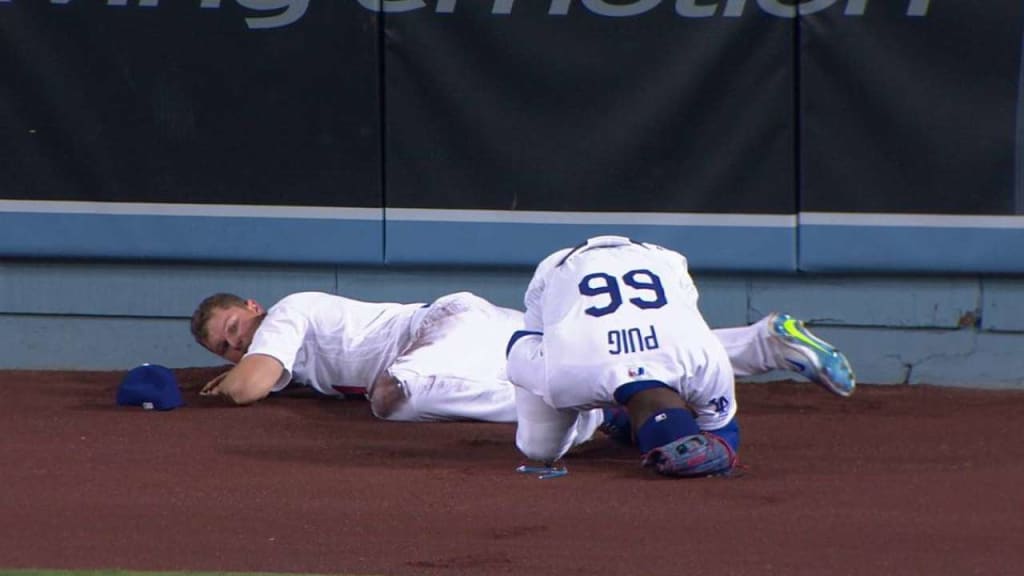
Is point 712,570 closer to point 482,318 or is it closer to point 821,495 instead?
point 821,495

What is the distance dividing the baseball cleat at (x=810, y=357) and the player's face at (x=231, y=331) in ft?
→ 7.86

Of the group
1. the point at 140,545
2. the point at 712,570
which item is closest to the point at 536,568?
the point at 712,570

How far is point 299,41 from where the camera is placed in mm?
8078

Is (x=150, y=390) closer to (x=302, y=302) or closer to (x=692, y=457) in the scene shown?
(x=302, y=302)

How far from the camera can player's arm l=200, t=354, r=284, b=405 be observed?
7.05 meters

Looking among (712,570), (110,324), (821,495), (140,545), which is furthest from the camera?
(110,324)

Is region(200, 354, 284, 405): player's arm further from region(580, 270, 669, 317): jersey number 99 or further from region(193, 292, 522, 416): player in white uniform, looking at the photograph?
region(580, 270, 669, 317): jersey number 99

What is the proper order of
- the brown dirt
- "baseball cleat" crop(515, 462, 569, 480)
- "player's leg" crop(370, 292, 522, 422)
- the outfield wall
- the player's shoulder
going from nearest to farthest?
the brown dirt → "baseball cleat" crop(515, 462, 569, 480) → "player's leg" crop(370, 292, 522, 422) → the player's shoulder → the outfield wall

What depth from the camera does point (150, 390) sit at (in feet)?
23.7

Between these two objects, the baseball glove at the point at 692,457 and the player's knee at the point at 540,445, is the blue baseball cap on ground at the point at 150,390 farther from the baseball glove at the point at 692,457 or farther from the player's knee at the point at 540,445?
the baseball glove at the point at 692,457

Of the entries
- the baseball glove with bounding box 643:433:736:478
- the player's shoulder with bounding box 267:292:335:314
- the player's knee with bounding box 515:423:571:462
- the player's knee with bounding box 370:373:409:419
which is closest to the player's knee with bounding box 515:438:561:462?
the player's knee with bounding box 515:423:571:462

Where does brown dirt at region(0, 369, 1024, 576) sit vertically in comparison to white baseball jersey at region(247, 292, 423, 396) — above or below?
below

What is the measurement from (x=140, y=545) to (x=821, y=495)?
6.78 ft

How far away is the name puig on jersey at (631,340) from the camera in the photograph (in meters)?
5.53
